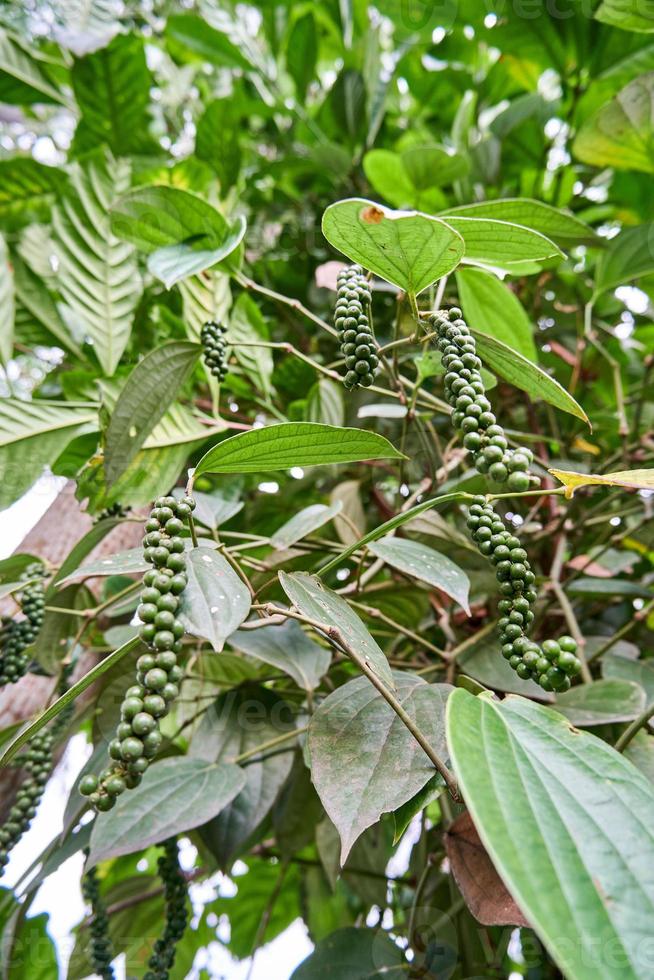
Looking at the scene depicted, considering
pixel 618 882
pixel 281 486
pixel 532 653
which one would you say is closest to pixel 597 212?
pixel 281 486

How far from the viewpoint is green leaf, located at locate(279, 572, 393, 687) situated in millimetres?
428

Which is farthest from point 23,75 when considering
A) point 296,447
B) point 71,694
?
point 71,694

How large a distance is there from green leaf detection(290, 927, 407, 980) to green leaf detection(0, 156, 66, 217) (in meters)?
1.08

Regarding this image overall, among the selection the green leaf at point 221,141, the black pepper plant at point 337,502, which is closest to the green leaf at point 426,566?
the black pepper plant at point 337,502

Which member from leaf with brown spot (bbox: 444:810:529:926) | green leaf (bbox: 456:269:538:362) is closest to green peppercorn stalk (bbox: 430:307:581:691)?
leaf with brown spot (bbox: 444:810:529:926)

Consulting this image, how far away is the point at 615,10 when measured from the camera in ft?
2.51

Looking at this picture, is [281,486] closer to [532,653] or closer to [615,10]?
[532,653]

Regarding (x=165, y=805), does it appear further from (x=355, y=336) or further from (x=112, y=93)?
(x=112, y=93)

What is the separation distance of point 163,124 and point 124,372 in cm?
97

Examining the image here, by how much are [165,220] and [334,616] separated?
438 mm

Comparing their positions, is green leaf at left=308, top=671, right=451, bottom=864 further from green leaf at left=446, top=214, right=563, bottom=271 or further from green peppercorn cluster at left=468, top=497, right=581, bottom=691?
green leaf at left=446, top=214, right=563, bottom=271

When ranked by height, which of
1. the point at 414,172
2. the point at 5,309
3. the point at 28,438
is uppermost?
the point at 414,172

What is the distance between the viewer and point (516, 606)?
439 mm

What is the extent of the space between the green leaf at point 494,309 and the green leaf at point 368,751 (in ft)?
1.27
